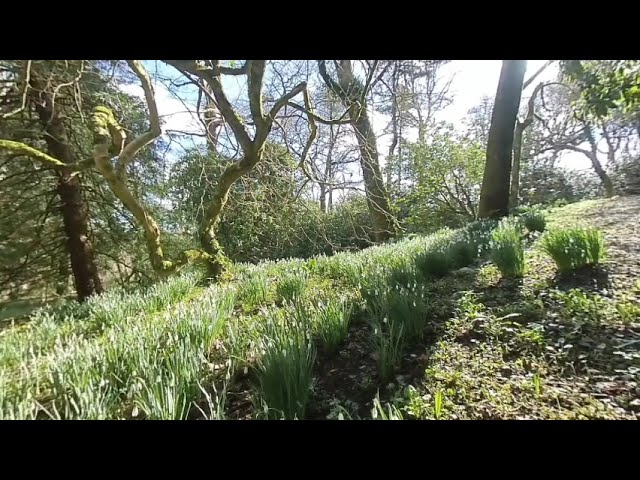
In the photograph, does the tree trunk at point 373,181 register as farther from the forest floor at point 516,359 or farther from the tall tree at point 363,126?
the forest floor at point 516,359

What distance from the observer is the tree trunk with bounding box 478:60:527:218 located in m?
5.82

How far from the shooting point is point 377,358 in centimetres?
150

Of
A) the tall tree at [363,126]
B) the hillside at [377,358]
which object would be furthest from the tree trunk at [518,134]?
the hillside at [377,358]

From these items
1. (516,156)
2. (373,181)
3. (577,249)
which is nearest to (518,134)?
(516,156)

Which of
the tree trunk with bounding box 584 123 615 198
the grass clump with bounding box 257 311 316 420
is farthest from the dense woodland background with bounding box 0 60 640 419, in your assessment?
the tree trunk with bounding box 584 123 615 198

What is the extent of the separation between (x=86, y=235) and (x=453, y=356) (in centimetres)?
731

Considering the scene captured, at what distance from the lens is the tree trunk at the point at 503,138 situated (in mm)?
5820

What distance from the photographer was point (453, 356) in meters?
1.57

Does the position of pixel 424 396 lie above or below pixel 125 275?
below

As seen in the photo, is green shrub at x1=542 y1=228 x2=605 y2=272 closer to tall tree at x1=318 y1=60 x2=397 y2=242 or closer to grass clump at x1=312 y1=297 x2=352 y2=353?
grass clump at x1=312 y1=297 x2=352 y2=353

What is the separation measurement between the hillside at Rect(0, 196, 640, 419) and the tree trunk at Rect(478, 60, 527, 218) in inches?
140
